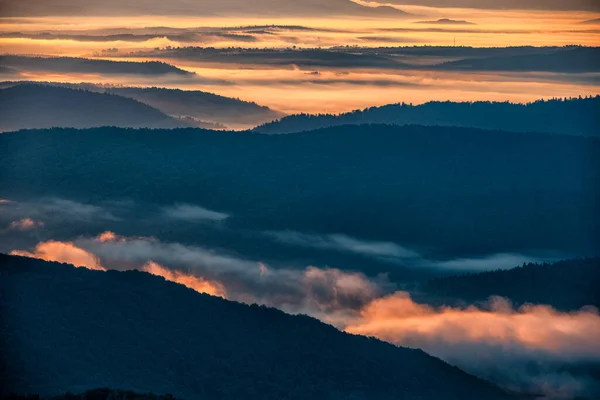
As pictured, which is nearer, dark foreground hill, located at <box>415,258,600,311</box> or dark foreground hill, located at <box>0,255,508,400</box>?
dark foreground hill, located at <box>0,255,508,400</box>

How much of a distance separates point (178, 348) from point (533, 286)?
232ft

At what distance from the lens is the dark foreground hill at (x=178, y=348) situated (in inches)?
4552

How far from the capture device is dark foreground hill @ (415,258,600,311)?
17750cm

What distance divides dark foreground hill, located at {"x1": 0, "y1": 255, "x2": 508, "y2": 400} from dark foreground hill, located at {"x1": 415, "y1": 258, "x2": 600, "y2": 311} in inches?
1445

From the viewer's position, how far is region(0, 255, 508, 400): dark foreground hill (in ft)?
379

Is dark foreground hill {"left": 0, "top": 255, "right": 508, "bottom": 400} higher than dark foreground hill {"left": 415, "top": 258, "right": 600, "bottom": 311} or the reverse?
the reverse

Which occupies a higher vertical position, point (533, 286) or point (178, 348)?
point (533, 286)

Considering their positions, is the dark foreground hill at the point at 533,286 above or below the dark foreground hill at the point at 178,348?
above

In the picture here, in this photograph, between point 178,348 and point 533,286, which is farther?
point 533,286

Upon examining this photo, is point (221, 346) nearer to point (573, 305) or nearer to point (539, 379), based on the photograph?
point (539, 379)

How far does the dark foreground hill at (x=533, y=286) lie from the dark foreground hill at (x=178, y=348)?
36.7 metres

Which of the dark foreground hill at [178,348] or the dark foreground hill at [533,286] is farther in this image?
the dark foreground hill at [533,286]

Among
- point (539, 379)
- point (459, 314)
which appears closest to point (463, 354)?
point (539, 379)

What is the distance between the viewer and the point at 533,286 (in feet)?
609
